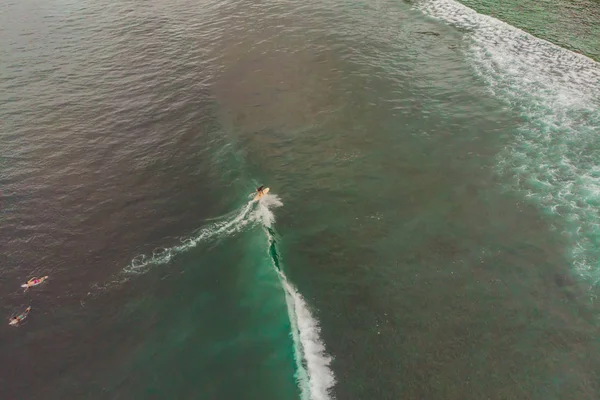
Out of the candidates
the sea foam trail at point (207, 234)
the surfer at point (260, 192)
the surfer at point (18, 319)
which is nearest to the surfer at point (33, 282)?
the surfer at point (18, 319)

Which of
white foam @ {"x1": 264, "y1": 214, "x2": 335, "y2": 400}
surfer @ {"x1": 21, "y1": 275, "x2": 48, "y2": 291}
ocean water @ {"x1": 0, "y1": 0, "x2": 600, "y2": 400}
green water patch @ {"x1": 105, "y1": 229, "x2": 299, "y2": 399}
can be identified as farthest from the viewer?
surfer @ {"x1": 21, "y1": 275, "x2": 48, "y2": 291}

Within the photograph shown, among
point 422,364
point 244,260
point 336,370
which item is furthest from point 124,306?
point 422,364

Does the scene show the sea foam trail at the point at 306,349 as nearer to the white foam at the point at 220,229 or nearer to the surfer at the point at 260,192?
the white foam at the point at 220,229

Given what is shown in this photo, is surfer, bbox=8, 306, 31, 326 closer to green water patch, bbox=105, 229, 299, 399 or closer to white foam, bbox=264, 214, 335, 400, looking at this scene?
green water patch, bbox=105, 229, 299, 399

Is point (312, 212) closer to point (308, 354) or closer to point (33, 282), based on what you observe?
point (308, 354)

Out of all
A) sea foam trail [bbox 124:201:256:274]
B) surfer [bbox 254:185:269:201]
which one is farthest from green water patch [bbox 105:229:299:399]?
surfer [bbox 254:185:269:201]

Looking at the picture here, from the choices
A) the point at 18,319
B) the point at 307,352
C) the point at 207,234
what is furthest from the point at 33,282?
the point at 307,352
